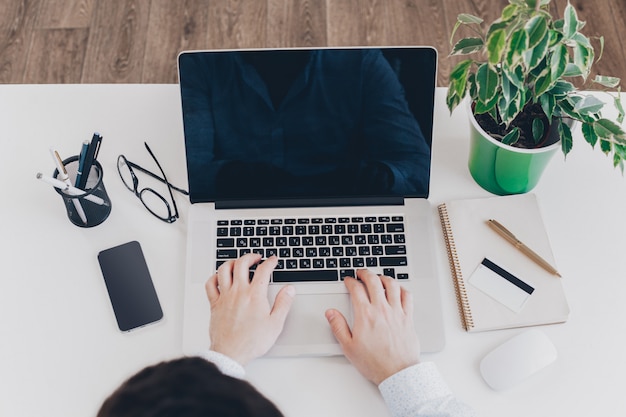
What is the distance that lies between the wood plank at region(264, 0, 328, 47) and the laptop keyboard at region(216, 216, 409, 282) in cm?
114

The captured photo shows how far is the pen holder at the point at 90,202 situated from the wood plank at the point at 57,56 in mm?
1074

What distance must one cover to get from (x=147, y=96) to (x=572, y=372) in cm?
83

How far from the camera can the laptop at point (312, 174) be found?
0.88 metres

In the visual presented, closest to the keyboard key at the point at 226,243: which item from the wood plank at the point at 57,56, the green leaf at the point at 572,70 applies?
the green leaf at the point at 572,70

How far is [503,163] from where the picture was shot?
932mm

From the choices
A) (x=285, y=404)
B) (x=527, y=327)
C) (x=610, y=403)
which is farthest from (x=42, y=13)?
(x=610, y=403)

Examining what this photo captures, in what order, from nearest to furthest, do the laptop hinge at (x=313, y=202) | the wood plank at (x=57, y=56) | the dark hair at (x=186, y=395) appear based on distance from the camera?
the dark hair at (x=186, y=395), the laptop hinge at (x=313, y=202), the wood plank at (x=57, y=56)

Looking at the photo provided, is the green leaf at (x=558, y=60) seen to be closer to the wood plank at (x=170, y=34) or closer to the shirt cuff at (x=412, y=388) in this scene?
the shirt cuff at (x=412, y=388)

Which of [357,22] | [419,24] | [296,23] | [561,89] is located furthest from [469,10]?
[561,89]

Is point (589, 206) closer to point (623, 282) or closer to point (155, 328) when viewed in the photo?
point (623, 282)

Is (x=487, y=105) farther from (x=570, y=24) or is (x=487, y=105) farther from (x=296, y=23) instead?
(x=296, y=23)

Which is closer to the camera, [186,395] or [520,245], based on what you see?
[186,395]

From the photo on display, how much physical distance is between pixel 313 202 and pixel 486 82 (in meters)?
0.32

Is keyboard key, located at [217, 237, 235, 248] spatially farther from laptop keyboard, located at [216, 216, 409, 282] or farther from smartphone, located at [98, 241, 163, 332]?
smartphone, located at [98, 241, 163, 332]
